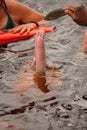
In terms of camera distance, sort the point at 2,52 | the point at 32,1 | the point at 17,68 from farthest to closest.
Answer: the point at 32,1 < the point at 2,52 < the point at 17,68

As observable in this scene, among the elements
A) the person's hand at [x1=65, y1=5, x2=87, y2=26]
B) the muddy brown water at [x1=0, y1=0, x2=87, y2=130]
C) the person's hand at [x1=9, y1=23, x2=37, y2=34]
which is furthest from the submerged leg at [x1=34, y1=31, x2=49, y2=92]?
the person's hand at [x1=9, y1=23, x2=37, y2=34]

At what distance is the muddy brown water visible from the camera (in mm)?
3787

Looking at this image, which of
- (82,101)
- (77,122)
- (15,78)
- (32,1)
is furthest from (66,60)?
(32,1)

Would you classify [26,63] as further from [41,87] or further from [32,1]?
[32,1]

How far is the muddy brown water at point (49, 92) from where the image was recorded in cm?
379

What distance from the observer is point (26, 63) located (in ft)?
18.0

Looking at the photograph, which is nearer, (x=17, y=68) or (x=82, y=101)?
(x=82, y=101)

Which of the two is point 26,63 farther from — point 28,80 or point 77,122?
point 77,122

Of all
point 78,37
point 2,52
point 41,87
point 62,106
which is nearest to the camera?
point 62,106

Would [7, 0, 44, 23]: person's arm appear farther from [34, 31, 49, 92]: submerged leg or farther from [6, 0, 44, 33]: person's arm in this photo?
[34, 31, 49, 92]: submerged leg

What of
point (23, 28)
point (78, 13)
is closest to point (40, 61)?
point (78, 13)

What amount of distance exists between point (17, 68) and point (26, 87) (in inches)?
30.2

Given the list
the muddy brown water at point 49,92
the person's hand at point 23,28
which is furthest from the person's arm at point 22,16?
the muddy brown water at point 49,92

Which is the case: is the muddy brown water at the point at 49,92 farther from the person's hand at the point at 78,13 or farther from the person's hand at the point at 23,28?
the person's hand at the point at 78,13
